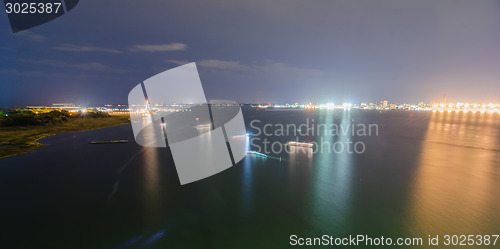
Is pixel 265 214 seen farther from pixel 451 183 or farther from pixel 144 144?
pixel 144 144

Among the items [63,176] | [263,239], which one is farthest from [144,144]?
[263,239]

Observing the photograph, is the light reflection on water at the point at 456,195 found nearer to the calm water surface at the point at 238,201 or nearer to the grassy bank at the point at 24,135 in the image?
the calm water surface at the point at 238,201

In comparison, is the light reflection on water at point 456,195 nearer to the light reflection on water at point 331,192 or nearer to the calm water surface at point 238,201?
the calm water surface at point 238,201

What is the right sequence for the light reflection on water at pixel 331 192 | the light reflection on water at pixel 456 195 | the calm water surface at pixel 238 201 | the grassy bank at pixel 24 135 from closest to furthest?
the calm water surface at pixel 238 201 < the light reflection on water at pixel 456 195 < the light reflection on water at pixel 331 192 < the grassy bank at pixel 24 135

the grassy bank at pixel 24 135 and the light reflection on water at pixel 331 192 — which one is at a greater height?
the grassy bank at pixel 24 135

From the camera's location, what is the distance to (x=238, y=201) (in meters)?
15.7

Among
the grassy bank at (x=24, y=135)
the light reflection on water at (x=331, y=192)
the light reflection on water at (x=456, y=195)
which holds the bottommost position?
the light reflection on water at (x=456, y=195)

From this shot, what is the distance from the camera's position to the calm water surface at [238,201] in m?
11.9

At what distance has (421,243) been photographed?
1124 cm

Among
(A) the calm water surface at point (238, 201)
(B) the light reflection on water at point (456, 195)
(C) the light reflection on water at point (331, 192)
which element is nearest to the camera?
(A) the calm water surface at point (238, 201)

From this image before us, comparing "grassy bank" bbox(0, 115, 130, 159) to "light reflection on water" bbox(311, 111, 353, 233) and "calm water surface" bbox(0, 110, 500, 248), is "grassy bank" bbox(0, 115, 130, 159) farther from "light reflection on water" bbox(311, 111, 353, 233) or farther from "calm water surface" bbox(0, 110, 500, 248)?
"light reflection on water" bbox(311, 111, 353, 233)

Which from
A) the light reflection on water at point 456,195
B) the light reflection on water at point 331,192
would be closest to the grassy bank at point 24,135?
the light reflection on water at point 331,192

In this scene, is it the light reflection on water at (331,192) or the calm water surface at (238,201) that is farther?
the light reflection on water at (331,192)

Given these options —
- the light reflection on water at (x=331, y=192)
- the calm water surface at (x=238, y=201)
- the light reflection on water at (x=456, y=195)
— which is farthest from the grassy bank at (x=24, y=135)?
the light reflection on water at (x=456, y=195)
